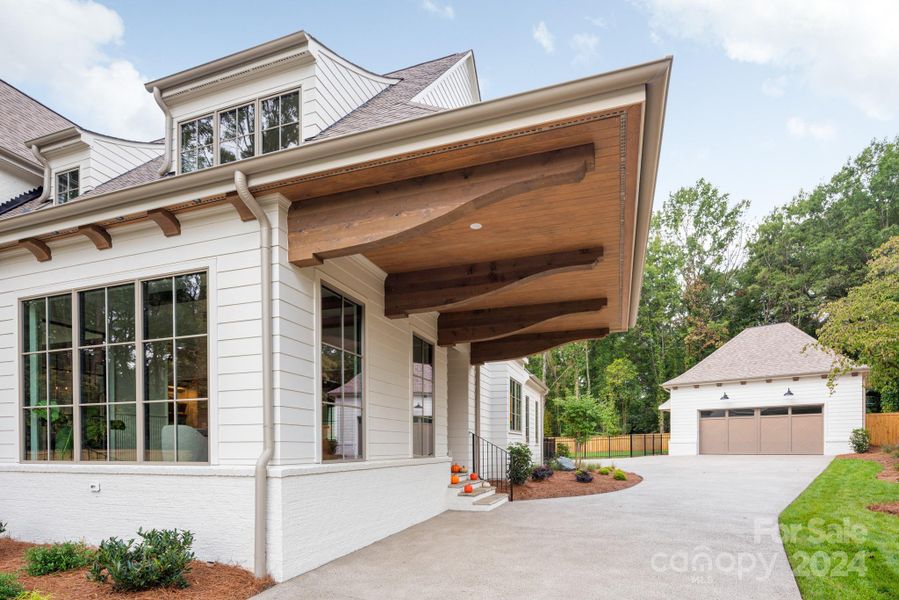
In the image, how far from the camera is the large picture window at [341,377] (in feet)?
18.5

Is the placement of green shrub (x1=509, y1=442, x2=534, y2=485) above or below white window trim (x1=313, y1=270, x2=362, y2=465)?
below

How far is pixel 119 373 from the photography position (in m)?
5.60

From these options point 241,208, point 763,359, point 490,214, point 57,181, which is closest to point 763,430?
point 763,359

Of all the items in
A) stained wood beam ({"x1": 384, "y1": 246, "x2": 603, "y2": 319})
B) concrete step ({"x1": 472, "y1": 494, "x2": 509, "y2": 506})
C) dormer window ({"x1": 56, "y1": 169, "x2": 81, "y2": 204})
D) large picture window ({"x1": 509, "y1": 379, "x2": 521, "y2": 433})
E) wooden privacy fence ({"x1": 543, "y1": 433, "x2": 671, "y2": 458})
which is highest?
dormer window ({"x1": 56, "y1": 169, "x2": 81, "y2": 204})

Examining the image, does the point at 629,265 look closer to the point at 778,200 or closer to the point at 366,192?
the point at 366,192

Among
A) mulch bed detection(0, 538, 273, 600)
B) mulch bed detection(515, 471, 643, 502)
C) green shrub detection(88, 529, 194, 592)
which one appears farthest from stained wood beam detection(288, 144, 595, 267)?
mulch bed detection(515, 471, 643, 502)

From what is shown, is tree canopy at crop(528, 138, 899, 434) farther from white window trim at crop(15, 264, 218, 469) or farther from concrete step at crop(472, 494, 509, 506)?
white window trim at crop(15, 264, 218, 469)

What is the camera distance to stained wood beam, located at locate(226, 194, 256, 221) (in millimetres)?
4930

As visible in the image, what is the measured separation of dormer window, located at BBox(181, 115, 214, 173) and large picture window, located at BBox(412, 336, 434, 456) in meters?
3.57

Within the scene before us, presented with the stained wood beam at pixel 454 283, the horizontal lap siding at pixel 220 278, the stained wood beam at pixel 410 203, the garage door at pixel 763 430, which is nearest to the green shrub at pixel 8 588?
the horizontal lap siding at pixel 220 278

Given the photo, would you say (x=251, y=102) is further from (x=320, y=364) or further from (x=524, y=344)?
(x=524, y=344)

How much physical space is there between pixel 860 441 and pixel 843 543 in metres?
15.3

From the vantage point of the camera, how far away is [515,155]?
13.8 feet

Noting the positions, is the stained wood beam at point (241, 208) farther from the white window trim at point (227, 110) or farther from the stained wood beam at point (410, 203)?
the white window trim at point (227, 110)
